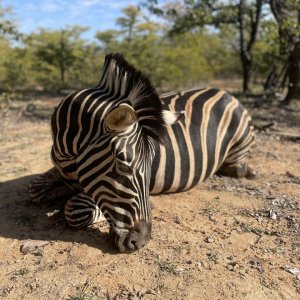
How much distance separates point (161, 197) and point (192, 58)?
15864 millimetres

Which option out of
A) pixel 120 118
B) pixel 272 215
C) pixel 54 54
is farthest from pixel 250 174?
pixel 54 54

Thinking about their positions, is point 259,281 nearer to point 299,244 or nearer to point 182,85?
point 299,244

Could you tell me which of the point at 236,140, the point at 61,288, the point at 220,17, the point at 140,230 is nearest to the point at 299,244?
the point at 140,230

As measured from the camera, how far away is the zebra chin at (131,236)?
2732 millimetres

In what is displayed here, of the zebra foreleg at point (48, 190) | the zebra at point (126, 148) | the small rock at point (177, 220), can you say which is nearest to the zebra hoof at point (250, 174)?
the zebra at point (126, 148)

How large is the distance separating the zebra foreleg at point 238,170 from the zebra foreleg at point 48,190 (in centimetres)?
196

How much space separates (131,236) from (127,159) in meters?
0.58

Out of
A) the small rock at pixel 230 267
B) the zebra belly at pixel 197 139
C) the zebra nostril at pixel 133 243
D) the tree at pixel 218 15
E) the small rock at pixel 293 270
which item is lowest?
the small rock at pixel 293 270

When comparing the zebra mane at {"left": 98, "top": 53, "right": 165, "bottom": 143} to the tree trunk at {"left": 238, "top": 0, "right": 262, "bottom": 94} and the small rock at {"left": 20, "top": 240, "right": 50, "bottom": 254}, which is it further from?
the tree trunk at {"left": 238, "top": 0, "right": 262, "bottom": 94}

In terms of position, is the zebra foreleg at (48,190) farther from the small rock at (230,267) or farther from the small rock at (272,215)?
the small rock at (272,215)

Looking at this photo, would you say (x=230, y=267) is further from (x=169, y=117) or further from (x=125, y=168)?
(x=169, y=117)

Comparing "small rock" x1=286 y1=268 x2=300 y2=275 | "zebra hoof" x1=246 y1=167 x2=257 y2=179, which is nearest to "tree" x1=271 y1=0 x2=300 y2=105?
"zebra hoof" x1=246 y1=167 x2=257 y2=179

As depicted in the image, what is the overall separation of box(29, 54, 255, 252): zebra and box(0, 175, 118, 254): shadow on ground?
107 mm

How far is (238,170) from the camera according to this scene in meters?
4.64
